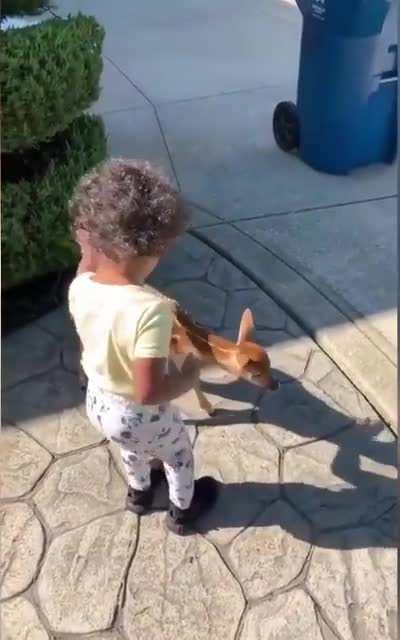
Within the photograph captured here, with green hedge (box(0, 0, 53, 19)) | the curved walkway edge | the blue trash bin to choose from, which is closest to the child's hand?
the curved walkway edge

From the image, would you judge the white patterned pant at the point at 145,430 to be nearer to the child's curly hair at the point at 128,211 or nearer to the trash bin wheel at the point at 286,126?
the child's curly hair at the point at 128,211

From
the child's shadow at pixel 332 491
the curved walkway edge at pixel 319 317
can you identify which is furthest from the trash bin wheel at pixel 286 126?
the child's shadow at pixel 332 491

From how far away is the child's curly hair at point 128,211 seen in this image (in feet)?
7.79

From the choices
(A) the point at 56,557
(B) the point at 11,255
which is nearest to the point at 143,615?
(A) the point at 56,557

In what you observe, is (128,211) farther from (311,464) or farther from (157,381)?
(311,464)

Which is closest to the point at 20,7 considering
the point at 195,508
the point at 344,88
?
the point at 344,88

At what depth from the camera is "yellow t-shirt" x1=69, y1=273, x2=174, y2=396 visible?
2.40m

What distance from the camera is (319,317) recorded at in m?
3.99

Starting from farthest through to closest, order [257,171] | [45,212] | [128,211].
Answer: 1. [257,171]
2. [45,212]
3. [128,211]

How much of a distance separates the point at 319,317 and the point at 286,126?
169cm

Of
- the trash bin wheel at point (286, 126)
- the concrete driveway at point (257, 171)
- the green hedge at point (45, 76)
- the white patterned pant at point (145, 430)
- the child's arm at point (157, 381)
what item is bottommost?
the concrete driveway at point (257, 171)

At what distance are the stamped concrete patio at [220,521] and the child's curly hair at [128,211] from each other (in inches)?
42.6

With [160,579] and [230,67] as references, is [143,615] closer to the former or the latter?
[160,579]

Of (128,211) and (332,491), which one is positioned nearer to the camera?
(128,211)
